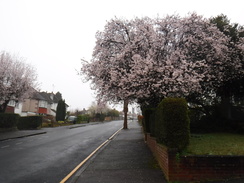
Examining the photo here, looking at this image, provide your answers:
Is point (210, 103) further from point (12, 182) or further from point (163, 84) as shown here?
point (12, 182)

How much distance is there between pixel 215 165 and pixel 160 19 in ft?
41.1

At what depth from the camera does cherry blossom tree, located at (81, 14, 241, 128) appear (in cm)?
1300

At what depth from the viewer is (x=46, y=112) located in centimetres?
6600

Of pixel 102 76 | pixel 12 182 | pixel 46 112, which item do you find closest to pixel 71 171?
pixel 12 182

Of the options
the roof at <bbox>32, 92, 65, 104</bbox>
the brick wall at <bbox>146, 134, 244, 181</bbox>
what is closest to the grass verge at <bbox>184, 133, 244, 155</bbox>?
the brick wall at <bbox>146, 134, 244, 181</bbox>

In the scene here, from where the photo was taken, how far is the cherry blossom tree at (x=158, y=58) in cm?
1300

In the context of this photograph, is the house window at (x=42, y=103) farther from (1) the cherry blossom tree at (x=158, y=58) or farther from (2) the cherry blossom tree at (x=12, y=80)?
(1) the cherry blossom tree at (x=158, y=58)

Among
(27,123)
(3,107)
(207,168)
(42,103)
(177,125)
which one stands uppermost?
(42,103)

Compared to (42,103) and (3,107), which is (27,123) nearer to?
(3,107)

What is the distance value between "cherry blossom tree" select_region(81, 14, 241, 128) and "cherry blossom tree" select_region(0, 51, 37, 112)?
13.5 m

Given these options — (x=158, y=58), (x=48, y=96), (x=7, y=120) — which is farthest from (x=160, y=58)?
(x=48, y=96)

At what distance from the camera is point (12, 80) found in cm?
2612

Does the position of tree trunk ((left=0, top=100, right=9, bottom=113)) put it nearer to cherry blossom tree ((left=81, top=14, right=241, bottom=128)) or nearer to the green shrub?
cherry blossom tree ((left=81, top=14, right=241, bottom=128))

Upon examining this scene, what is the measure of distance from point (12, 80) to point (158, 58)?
2010cm
